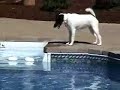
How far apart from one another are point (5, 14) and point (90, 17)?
830 centimetres

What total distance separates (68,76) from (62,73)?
1.03 ft

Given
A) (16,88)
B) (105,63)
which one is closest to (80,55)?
(105,63)

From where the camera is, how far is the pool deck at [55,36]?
9.87 m

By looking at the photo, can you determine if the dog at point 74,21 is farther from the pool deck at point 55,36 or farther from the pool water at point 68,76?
the pool water at point 68,76

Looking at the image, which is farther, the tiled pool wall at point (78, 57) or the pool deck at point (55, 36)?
the pool deck at point (55, 36)

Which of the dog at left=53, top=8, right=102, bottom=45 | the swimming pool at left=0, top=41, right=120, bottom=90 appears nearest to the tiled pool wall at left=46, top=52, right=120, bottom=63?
the swimming pool at left=0, top=41, right=120, bottom=90

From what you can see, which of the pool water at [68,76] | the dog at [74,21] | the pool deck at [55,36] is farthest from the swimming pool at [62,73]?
the dog at [74,21]

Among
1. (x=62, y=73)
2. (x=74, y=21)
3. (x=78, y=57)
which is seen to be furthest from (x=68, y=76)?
(x=74, y=21)

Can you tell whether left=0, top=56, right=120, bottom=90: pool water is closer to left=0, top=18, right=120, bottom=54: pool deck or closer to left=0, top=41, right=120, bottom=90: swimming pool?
left=0, top=41, right=120, bottom=90: swimming pool

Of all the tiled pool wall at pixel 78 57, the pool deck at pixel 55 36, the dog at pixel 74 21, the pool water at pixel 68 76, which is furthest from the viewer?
the dog at pixel 74 21

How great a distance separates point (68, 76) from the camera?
8.64m

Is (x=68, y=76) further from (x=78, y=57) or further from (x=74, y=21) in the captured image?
(x=74, y=21)

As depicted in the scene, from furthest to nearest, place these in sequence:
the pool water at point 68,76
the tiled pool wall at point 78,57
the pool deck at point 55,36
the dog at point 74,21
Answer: the dog at point 74,21, the pool deck at point 55,36, the tiled pool wall at point 78,57, the pool water at point 68,76

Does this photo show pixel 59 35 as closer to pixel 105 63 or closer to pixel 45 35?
pixel 45 35
